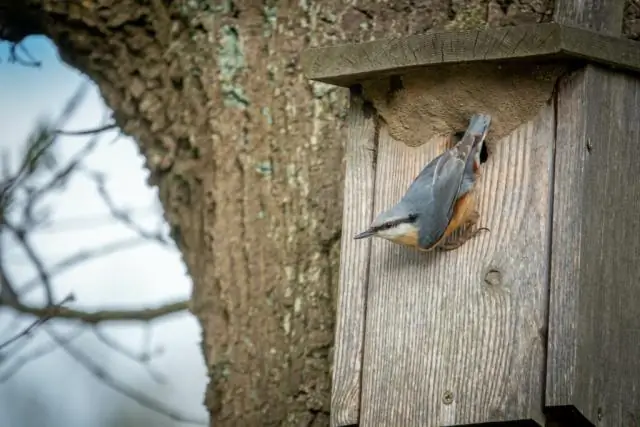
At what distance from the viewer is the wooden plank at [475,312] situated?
2.72 meters

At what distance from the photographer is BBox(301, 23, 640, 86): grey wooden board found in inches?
107

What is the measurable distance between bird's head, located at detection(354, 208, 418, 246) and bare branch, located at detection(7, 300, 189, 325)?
1.13 m

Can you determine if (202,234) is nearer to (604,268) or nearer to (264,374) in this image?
(264,374)

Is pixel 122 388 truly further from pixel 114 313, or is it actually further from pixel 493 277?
pixel 493 277

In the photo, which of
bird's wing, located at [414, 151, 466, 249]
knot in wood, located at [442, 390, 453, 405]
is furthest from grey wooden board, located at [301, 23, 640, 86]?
knot in wood, located at [442, 390, 453, 405]

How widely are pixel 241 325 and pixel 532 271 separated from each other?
97 centimetres

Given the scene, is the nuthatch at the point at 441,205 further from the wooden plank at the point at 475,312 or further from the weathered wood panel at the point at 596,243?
the weathered wood panel at the point at 596,243

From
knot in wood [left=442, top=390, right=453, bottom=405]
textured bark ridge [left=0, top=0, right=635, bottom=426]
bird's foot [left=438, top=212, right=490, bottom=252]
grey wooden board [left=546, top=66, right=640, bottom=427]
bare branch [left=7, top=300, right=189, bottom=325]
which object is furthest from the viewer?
bare branch [left=7, top=300, right=189, bottom=325]

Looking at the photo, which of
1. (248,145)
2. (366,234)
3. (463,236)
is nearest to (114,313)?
(248,145)

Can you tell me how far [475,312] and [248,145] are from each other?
972 millimetres

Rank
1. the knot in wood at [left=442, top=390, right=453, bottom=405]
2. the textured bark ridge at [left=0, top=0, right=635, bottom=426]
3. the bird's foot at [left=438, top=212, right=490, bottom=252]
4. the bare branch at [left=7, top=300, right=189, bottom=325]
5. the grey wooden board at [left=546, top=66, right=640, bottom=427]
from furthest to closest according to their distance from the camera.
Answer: the bare branch at [left=7, top=300, right=189, bottom=325]
the textured bark ridge at [left=0, top=0, right=635, bottom=426]
the bird's foot at [left=438, top=212, right=490, bottom=252]
the knot in wood at [left=442, top=390, right=453, bottom=405]
the grey wooden board at [left=546, top=66, right=640, bottom=427]

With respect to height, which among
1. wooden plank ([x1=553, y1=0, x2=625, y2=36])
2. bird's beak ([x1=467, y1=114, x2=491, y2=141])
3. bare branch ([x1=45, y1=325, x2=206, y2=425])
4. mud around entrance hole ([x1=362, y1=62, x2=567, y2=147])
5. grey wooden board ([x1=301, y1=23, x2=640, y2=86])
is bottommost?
bare branch ([x1=45, y1=325, x2=206, y2=425])

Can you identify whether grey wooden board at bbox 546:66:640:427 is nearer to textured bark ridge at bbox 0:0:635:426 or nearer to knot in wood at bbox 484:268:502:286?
knot in wood at bbox 484:268:502:286

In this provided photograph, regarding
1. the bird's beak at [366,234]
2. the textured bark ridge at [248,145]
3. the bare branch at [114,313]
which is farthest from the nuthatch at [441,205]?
the bare branch at [114,313]
